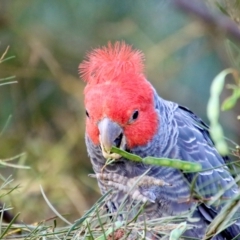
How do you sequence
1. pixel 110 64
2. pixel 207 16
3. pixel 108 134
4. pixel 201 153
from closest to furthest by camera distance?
1. pixel 108 134
2. pixel 110 64
3. pixel 201 153
4. pixel 207 16

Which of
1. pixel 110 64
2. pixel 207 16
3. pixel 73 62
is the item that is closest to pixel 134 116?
pixel 110 64

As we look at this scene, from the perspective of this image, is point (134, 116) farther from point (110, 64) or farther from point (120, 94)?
point (110, 64)

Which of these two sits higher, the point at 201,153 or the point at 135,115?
the point at 135,115

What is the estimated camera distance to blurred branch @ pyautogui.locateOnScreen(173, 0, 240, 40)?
4.31 m

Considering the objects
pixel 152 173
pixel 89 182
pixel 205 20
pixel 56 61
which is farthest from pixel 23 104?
pixel 152 173

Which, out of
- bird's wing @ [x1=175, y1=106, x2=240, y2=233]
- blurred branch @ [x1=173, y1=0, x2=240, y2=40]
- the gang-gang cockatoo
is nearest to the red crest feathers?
Result: the gang-gang cockatoo

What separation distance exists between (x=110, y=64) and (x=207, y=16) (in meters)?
1.90

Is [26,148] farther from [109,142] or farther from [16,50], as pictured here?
[109,142]

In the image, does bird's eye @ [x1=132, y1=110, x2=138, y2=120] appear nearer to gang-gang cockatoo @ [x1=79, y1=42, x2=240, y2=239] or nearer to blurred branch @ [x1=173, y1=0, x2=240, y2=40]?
gang-gang cockatoo @ [x1=79, y1=42, x2=240, y2=239]

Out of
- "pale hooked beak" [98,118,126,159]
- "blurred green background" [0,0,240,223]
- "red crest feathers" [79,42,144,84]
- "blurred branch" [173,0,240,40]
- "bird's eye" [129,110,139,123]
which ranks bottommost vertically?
"blurred green background" [0,0,240,223]

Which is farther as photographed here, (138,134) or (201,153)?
(201,153)

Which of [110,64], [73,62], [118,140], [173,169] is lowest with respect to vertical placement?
[73,62]

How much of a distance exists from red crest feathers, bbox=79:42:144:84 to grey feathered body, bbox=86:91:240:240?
23 cm

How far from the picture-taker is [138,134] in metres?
2.76
